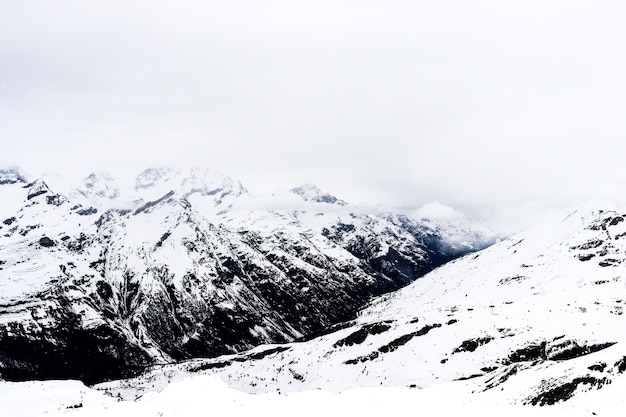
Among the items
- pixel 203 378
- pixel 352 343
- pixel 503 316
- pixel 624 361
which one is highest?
pixel 624 361

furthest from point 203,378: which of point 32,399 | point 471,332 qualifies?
point 471,332

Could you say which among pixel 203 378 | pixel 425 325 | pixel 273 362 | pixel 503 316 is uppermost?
pixel 203 378

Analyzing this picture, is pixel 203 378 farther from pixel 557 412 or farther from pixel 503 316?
pixel 503 316

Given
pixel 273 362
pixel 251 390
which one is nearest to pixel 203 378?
pixel 251 390

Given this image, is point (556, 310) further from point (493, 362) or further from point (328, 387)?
point (328, 387)

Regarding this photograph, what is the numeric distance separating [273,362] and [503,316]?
296ft

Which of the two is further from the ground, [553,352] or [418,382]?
[553,352]

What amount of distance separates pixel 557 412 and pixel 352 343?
421ft

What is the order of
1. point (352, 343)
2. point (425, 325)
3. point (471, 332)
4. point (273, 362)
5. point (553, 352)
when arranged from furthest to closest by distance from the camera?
point (273, 362) → point (352, 343) → point (425, 325) → point (471, 332) → point (553, 352)

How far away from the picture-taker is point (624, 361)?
1563 inches

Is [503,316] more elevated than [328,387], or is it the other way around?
[503,316]

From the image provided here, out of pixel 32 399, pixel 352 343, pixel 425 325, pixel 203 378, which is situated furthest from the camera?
pixel 352 343

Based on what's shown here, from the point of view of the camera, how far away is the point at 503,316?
450 ft

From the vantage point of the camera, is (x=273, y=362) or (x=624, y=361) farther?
(x=273, y=362)
